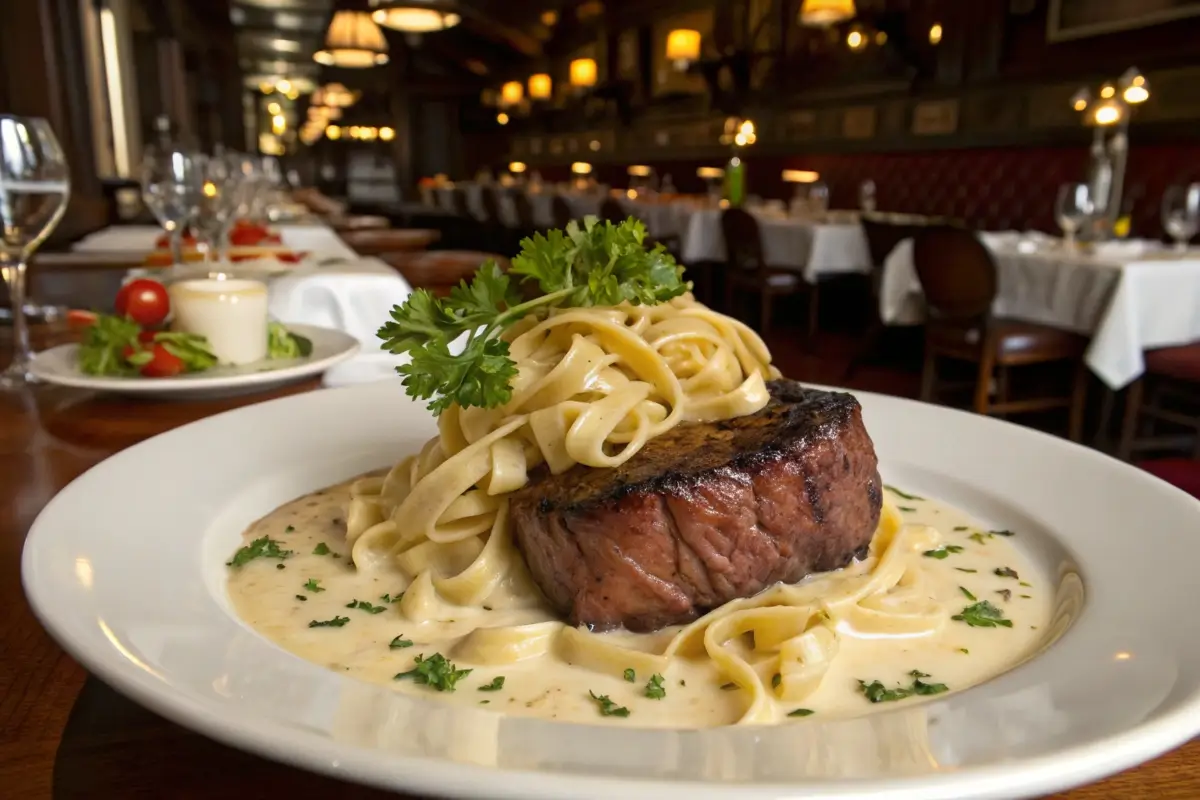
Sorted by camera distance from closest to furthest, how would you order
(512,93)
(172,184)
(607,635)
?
(607,635) < (172,184) < (512,93)

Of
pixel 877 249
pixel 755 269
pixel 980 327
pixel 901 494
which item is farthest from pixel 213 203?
pixel 755 269

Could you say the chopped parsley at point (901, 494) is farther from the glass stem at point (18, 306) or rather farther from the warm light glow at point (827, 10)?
the warm light glow at point (827, 10)

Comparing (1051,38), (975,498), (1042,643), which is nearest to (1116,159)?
(1051,38)

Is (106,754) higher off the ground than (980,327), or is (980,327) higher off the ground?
→ (106,754)

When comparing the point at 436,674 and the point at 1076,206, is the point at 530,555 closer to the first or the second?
the point at 436,674

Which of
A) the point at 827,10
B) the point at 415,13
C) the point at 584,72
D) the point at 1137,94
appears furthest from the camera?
the point at 584,72

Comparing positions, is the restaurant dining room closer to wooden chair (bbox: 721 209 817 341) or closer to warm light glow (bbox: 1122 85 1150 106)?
wooden chair (bbox: 721 209 817 341)

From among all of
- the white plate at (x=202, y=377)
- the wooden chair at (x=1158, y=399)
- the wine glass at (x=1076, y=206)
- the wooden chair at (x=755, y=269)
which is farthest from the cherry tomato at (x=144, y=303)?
the wooden chair at (x=755, y=269)

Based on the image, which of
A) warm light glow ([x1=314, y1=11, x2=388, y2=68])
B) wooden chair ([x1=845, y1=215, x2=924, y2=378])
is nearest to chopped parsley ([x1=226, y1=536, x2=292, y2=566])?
wooden chair ([x1=845, y1=215, x2=924, y2=378])
